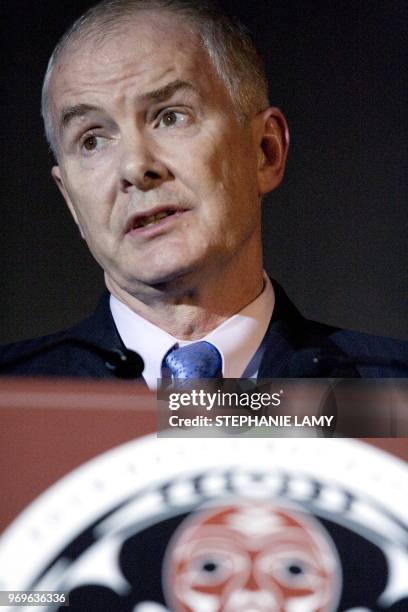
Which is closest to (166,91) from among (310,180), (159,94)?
(159,94)

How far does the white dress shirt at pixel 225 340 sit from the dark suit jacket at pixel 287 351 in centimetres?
2

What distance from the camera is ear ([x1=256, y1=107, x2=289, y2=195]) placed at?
2158mm

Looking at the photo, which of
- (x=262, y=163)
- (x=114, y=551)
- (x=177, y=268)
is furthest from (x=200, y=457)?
(x=262, y=163)

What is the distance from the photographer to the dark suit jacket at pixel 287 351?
7.08ft

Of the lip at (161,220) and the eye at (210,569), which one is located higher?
the lip at (161,220)

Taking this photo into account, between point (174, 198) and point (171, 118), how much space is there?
0.17 m

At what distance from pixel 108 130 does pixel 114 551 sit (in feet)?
2.90

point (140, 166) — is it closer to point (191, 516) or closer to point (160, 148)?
point (160, 148)

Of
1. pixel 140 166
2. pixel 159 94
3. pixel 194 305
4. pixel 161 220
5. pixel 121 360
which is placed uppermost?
pixel 159 94

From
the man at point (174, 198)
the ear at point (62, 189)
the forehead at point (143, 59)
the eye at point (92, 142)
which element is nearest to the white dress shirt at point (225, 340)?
the man at point (174, 198)

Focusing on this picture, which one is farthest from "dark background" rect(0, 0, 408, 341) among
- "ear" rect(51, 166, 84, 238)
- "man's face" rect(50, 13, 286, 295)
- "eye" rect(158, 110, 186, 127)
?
"eye" rect(158, 110, 186, 127)

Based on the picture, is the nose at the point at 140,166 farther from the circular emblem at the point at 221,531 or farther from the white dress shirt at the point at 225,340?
the circular emblem at the point at 221,531

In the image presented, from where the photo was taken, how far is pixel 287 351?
2.16 meters

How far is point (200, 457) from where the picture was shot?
2.15 m
